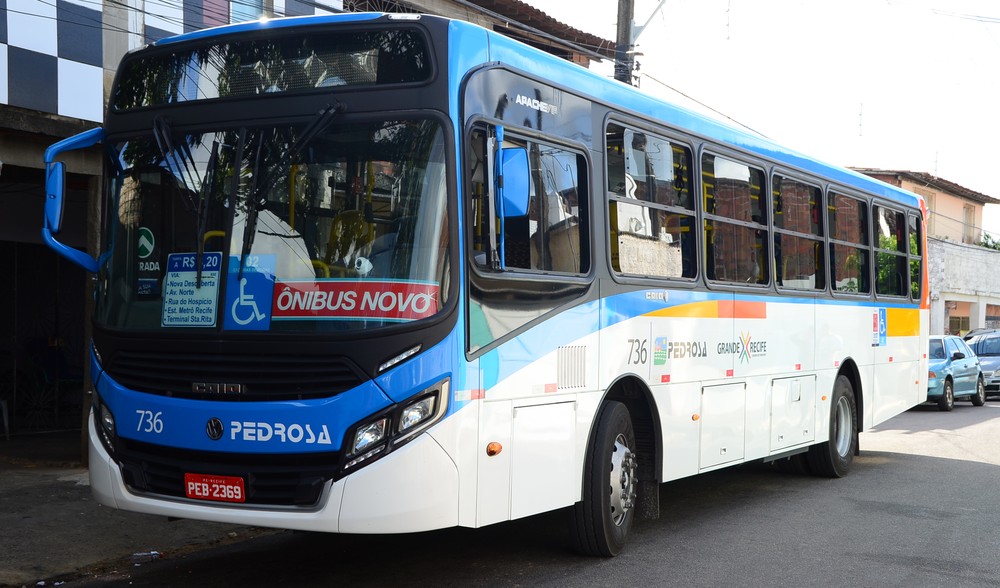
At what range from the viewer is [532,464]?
6.66 metres

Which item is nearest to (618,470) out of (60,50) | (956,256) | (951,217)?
(60,50)

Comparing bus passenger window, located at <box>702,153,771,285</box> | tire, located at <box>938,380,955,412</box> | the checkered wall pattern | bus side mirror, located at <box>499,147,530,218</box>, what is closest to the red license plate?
bus side mirror, located at <box>499,147,530,218</box>

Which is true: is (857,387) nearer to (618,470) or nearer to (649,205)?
(649,205)

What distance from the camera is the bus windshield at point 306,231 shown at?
19.3 feet

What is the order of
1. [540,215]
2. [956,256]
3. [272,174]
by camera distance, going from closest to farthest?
[272,174] < [540,215] < [956,256]

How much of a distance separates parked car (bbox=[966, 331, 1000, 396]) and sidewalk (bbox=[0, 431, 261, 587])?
22268 mm

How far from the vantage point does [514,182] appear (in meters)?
6.33

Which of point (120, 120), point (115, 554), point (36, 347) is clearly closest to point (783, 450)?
point (115, 554)

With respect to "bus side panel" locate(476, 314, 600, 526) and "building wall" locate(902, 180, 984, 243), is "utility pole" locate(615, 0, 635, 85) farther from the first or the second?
"building wall" locate(902, 180, 984, 243)

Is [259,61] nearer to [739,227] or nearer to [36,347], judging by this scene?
[739,227]

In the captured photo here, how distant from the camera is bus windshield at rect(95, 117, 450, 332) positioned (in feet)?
19.3

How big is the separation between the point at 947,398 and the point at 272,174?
19967mm

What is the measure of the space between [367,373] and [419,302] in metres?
0.47

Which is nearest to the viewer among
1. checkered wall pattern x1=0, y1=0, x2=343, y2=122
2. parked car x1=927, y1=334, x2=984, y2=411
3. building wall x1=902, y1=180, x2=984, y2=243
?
checkered wall pattern x1=0, y1=0, x2=343, y2=122
